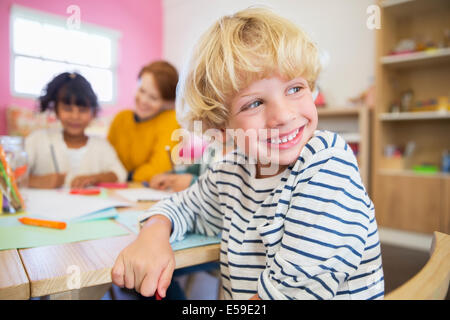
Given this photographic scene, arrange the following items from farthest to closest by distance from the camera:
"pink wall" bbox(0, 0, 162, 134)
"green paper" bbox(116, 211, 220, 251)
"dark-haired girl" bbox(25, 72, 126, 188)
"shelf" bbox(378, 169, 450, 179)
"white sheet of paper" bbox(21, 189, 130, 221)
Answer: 1. "pink wall" bbox(0, 0, 162, 134)
2. "shelf" bbox(378, 169, 450, 179)
3. "dark-haired girl" bbox(25, 72, 126, 188)
4. "white sheet of paper" bbox(21, 189, 130, 221)
5. "green paper" bbox(116, 211, 220, 251)

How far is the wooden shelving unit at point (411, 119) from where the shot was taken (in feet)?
5.74

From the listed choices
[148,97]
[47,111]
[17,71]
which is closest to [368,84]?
[148,97]

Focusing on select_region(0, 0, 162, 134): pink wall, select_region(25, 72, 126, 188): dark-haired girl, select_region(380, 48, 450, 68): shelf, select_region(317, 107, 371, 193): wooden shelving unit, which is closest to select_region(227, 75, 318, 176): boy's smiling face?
select_region(25, 72, 126, 188): dark-haired girl

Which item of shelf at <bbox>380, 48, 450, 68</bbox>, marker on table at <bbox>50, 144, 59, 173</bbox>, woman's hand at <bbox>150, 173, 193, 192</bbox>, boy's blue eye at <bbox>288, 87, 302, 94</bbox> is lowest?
woman's hand at <bbox>150, 173, 193, 192</bbox>

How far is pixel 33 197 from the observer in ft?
2.58

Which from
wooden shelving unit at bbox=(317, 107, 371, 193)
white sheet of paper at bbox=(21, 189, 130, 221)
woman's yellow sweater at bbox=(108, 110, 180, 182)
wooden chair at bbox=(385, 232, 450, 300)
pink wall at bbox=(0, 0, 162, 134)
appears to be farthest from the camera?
pink wall at bbox=(0, 0, 162, 134)

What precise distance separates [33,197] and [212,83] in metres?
0.59

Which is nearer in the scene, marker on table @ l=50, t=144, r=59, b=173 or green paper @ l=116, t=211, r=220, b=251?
green paper @ l=116, t=211, r=220, b=251

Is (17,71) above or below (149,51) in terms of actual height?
below

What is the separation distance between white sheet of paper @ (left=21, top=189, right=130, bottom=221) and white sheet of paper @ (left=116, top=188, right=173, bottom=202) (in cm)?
6

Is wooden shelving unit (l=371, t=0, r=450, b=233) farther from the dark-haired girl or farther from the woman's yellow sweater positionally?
the dark-haired girl

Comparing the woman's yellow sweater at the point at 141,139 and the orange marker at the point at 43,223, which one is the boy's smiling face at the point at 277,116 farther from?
the woman's yellow sweater at the point at 141,139

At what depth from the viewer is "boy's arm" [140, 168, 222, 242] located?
1.79 ft
